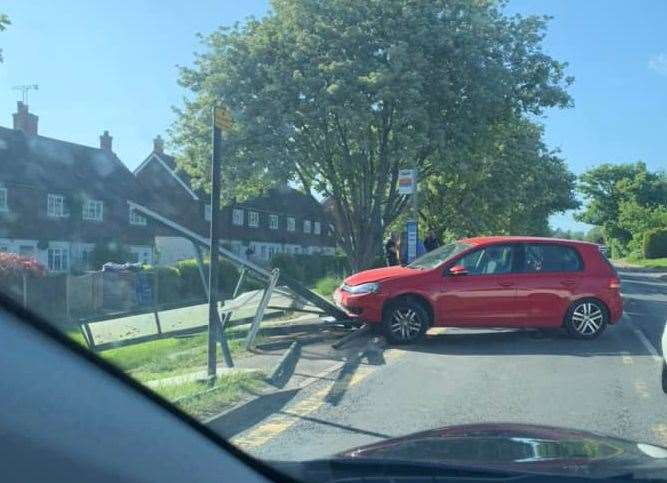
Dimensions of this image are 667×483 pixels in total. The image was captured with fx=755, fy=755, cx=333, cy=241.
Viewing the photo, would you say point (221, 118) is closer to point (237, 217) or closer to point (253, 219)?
point (237, 217)

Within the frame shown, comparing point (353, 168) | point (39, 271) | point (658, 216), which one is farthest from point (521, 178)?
point (658, 216)

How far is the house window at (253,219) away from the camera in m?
53.4

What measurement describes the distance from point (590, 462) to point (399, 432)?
2.99 metres

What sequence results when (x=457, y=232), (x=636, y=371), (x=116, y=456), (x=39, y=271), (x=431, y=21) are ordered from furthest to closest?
(x=457, y=232) → (x=431, y=21) → (x=39, y=271) → (x=636, y=371) → (x=116, y=456)

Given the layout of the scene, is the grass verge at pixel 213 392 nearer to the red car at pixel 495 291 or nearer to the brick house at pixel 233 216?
the red car at pixel 495 291

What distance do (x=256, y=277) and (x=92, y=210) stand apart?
30074 millimetres

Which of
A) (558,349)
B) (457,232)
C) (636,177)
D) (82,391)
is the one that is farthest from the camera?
(636,177)

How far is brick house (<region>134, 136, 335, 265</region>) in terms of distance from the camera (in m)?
45.4

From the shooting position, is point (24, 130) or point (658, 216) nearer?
point (24, 130)

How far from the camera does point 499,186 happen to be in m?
29.3

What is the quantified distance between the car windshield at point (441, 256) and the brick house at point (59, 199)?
20.9 m

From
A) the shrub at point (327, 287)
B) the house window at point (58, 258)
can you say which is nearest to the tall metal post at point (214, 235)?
the shrub at point (327, 287)

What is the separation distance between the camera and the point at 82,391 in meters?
2.45

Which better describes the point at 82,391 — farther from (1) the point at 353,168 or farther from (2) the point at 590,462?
(1) the point at 353,168
